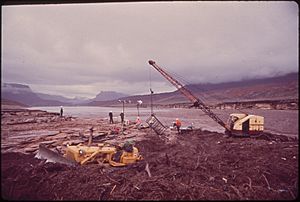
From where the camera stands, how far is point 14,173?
2613 millimetres

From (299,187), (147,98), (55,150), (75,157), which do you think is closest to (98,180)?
(75,157)

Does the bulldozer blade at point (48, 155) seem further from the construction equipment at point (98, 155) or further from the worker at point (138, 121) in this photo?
the worker at point (138, 121)

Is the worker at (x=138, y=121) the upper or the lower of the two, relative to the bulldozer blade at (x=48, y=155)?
upper

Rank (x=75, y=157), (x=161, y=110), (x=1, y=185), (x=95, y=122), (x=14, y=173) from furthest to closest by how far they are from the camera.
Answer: (x=161, y=110), (x=95, y=122), (x=75, y=157), (x=14, y=173), (x=1, y=185)

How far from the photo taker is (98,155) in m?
3.42

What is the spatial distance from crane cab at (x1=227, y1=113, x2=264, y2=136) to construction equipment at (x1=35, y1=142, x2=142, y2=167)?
14.8 feet

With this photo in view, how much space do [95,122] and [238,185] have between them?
8.84 feet

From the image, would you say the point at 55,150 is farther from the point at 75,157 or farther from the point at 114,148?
the point at 114,148

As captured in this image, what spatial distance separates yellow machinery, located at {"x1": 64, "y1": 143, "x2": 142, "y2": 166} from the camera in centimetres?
334

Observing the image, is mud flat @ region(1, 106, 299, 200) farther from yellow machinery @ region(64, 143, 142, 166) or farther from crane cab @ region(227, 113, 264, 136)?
crane cab @ region(227, 113, 264, 136)

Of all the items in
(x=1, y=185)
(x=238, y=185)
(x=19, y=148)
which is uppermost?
(x=19, y=148)

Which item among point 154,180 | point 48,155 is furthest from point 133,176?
point 48,155

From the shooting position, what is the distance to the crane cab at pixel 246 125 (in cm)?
661

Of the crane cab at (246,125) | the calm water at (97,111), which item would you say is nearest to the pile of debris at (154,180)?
the calm water at (97,111)
